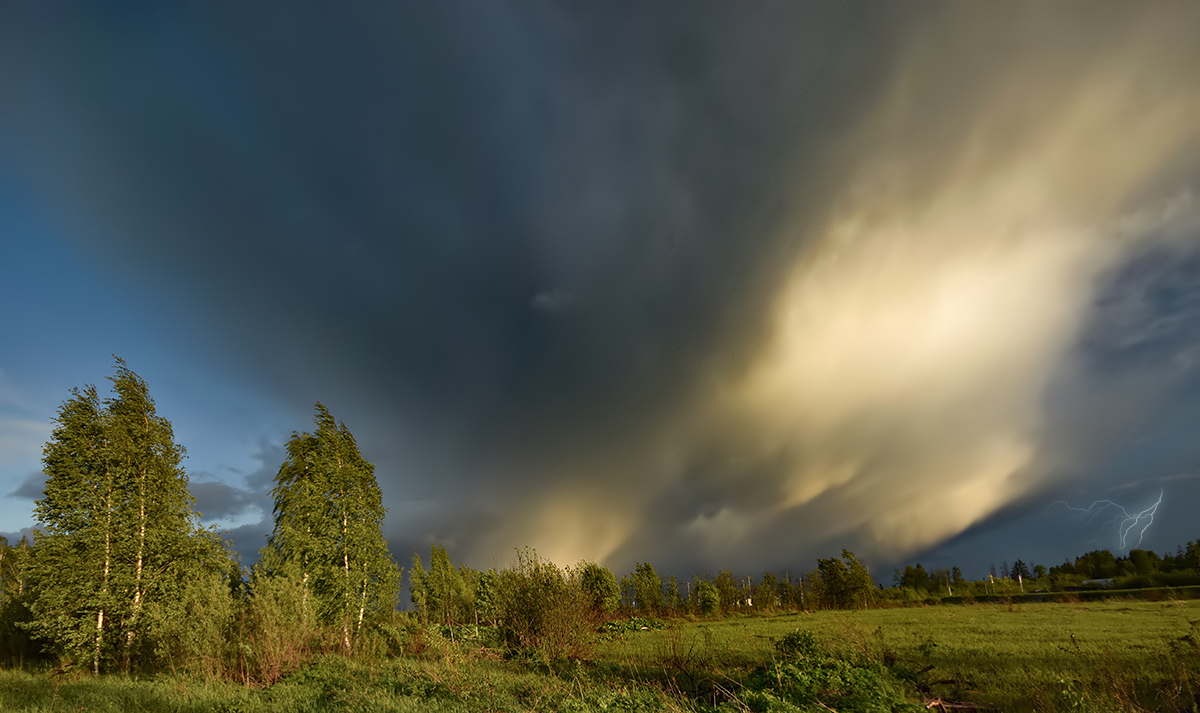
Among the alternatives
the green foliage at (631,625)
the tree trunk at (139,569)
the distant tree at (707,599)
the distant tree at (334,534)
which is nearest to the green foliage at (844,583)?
the distant tree at (707,599)

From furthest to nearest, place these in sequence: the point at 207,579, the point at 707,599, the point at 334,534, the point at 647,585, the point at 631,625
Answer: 1. the point at 647,585
2. the point at 707,599
3. the point at 631,625
4. the point at 334,534
5. the point at 207,579

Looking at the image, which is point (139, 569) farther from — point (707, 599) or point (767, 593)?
point (767, 593)

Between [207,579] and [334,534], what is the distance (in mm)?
5043

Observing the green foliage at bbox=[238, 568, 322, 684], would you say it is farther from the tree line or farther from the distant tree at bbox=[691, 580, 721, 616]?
the distant tree at bbox=[691, 580, 721, 616]

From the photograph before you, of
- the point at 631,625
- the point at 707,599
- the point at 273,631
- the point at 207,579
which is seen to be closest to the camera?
the point at 273,631

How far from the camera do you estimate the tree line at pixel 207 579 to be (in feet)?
60.7

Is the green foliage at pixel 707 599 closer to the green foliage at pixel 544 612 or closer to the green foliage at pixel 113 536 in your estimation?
the green foliage at pixel 544 612

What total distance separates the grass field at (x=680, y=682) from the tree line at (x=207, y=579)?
154 centimetres

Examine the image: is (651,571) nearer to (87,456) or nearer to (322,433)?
(322,433)

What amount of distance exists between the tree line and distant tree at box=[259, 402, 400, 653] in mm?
68

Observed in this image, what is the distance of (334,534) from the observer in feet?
80.1

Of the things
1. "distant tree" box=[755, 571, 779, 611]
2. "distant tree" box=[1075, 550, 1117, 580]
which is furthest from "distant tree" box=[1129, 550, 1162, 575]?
"distant tree" box=[755, 571, 779, 611]

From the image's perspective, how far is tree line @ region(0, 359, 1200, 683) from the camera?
1852cm

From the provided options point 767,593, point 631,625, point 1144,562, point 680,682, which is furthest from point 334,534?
point 1144,562
